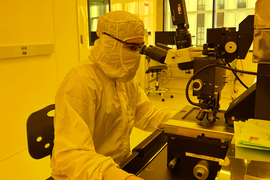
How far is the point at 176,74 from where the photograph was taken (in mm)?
5969

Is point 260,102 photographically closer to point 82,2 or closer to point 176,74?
point 82,2

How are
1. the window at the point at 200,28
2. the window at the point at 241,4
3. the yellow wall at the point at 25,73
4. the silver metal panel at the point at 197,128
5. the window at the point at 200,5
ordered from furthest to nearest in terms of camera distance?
the window at the point at 200,28, the window at the point at 200,5, the window at the point at 241,4, the yellow wall at the point at 25,73, the silver metal panel at the point at 197,128

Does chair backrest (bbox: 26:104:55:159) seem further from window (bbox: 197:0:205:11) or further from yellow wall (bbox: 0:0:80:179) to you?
window (bbox: 197:0:205:11)

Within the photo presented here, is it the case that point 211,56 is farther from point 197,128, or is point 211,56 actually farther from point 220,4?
point 220,4

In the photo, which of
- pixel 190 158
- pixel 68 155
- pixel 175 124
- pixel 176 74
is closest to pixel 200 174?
pixel 190 158

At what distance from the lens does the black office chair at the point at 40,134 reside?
1270mm

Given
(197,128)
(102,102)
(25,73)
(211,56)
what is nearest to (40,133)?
(102,102)

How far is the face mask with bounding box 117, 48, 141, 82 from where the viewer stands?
1238 mm

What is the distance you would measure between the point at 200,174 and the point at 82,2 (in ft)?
9.98

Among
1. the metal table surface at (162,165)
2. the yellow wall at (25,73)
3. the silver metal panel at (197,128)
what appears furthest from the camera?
the yellow wall at (25,73)

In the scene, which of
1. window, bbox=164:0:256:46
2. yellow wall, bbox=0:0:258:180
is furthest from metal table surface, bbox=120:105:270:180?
window, bbox=164:0:256:46

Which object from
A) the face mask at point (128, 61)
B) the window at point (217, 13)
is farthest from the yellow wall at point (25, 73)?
the window at point (217, 13)

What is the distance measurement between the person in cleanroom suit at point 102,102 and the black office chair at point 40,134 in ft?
0.62

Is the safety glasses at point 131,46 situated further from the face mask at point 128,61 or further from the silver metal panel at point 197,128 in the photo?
the silver metal panel at point 197,128
